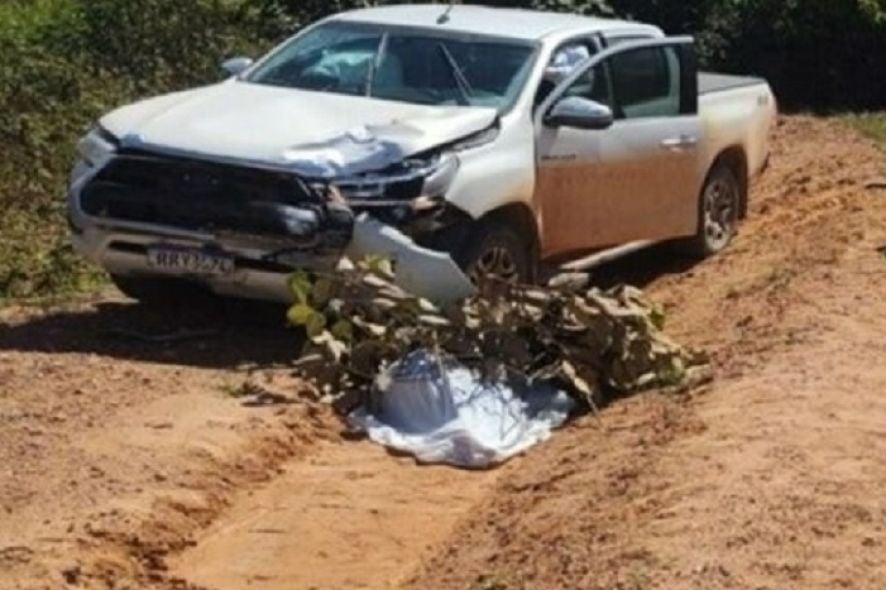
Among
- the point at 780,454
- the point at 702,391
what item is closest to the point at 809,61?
the point at 702,391

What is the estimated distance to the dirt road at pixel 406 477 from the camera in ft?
25.3

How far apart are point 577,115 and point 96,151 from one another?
2.46 m

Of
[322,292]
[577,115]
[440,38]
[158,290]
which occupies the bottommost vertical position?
[158,290]

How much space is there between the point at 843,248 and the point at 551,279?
7.94ft

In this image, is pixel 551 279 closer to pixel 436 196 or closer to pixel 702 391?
pixel 436 196

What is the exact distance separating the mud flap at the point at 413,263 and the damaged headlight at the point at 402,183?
15cm

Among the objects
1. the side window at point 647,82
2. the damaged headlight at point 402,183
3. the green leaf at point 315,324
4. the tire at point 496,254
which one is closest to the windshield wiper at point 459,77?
the tire at point 496,254

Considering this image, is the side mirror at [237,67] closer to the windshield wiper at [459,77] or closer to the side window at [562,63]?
the windshield wiper at [459,77]

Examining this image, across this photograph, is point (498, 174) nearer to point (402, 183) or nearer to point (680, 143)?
point (402, 183)

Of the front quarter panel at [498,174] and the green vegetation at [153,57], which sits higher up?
the front quarter panel at [498,174]

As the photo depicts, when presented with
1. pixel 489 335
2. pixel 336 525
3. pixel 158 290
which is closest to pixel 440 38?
pixel 158 290

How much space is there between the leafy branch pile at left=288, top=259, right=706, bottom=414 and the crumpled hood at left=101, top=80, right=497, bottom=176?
57cm

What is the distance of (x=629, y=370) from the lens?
35.3ft

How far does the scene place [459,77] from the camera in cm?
1231
